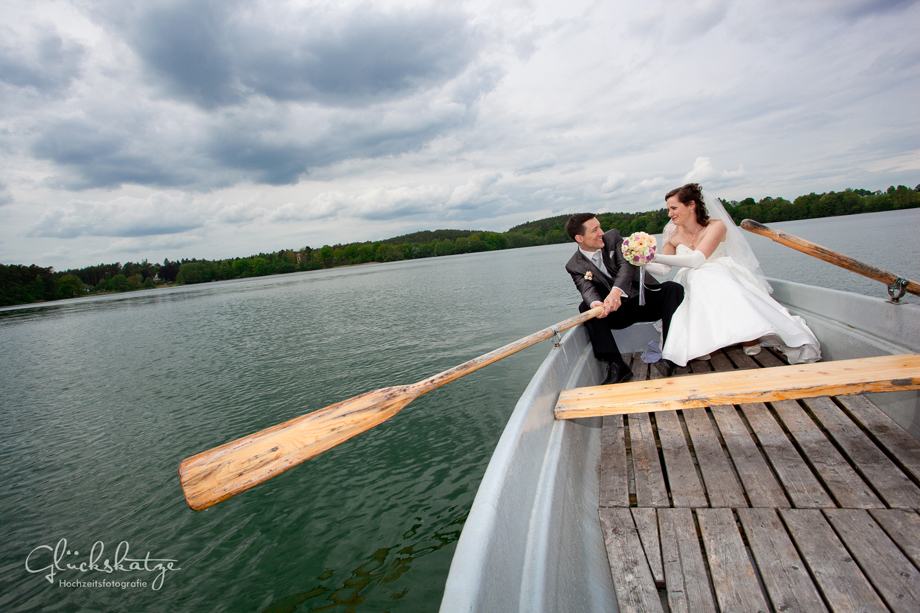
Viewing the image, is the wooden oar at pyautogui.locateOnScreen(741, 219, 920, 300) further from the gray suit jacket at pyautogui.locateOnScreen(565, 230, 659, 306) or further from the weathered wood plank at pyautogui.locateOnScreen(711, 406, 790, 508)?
the weathered wood plank at pyautogui.locateOnScreen(711, 406, 790, 508)

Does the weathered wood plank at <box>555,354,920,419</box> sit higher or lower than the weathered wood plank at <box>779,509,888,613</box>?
higher

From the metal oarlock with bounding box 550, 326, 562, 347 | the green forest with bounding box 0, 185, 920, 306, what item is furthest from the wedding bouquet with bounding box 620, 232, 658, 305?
the green forest with bounding box 0, 185, 920, 306

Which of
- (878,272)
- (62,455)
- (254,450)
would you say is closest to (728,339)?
(878,272)

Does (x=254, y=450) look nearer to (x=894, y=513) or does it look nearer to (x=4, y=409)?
(x=894, y=513)

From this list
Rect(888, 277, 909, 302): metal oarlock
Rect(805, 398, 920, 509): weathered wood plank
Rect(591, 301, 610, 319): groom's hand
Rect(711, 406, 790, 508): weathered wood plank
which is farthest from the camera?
Rect(591, 301, 610, 319): groom's hand

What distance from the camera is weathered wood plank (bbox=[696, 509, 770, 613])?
1411mm

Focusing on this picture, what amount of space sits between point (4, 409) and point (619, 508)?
34.2 ft

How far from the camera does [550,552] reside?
1517mm

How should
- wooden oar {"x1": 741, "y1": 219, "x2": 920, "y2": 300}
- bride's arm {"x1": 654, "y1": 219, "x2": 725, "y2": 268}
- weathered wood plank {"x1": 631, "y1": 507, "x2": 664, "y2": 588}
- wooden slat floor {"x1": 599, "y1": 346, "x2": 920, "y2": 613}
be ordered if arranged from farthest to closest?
bride's arm {"x1": 654, "y1": 219, "x2": 725, "y2": 268}
wooden oar {"x1": 741, "y1": 219, "x2": 920, "y2": 300}
weathered wood plank {"x1": 631, "y1": 507, "x2": 664, "y2": 588}
wooden slat floor {"x1": 599, "y1": 346, "x2": 920, "y2": 613}

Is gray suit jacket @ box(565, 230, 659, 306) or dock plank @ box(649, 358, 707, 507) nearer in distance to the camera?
dock plank @ box(649, 358, 707, 507)

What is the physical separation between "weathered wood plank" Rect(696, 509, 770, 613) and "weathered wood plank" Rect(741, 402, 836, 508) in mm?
363

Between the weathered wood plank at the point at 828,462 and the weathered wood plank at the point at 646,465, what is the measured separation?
712 millimetres

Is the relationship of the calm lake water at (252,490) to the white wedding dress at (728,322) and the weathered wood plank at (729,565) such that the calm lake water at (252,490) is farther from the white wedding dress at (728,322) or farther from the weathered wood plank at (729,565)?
the white wedding dress at (728,322)

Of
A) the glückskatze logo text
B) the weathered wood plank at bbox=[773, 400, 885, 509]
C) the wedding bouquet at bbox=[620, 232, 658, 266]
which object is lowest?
the glückskatze logo text
